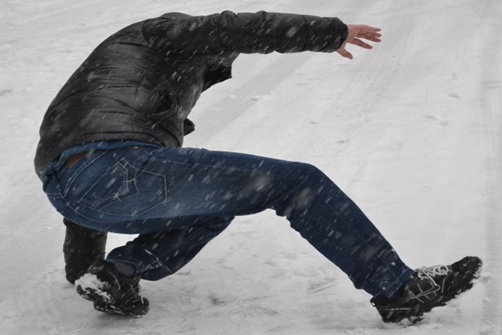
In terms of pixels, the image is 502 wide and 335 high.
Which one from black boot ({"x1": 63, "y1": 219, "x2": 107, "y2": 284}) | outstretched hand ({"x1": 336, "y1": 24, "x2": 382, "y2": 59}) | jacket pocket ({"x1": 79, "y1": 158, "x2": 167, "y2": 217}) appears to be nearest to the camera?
jacket pocket ({"x1": 79, "y1": 158, "x2": 167, "y2": 217})

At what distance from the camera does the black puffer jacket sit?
303 cm

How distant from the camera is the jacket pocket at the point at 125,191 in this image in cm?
296

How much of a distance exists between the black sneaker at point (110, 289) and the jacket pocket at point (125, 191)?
286mm

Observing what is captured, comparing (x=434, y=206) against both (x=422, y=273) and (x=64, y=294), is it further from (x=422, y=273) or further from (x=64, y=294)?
(x=64, y=294)

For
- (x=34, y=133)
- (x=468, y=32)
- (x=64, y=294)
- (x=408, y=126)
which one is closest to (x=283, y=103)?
(x=408, y=126)

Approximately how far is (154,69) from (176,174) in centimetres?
44

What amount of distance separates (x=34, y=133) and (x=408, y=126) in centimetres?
246

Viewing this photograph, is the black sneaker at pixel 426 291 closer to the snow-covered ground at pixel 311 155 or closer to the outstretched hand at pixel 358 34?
the snow-covered ground at pixel 311 155

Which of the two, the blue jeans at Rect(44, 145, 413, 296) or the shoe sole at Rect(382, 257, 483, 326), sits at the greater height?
the blue jeans at Rect(44, 145, 413, 296)

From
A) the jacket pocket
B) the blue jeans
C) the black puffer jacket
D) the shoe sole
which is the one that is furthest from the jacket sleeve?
the shoe sole

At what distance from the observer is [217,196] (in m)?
3.04

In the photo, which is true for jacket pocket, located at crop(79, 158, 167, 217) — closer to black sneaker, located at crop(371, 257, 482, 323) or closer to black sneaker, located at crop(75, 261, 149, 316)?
black sneaker, located at crop(75, 261, 149, 316)

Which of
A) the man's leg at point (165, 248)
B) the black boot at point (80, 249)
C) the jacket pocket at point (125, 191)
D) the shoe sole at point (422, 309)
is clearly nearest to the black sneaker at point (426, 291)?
the shoe sole at point (422, 309)

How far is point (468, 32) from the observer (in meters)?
7.22
